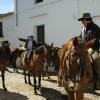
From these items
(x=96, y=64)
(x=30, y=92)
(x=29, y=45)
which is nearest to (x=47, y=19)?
(x=29, y=45)

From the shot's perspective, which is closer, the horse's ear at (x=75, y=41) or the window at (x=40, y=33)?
the horse's ear at (x=75, y=41)

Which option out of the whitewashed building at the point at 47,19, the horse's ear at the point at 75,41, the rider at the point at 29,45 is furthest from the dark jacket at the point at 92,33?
the whitewashed building at the point at 47,19

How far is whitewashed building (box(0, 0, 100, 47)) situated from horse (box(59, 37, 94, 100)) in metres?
11.1

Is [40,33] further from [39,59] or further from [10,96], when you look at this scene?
[10,96]

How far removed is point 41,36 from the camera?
2295 centimetres

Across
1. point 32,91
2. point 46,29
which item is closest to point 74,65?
point 32,91

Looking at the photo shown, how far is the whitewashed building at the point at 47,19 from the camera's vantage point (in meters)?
19.2

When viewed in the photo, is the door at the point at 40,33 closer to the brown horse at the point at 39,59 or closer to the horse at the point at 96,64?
the brown horse at the point at 39,59

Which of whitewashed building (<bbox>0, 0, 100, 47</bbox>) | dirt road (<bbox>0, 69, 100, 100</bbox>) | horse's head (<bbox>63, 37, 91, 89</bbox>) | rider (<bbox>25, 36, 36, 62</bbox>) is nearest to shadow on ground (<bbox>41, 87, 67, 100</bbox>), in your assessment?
dirt road (<bbox>0, 69, 100, 100</bbox>)

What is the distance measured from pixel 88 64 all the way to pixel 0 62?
7.29m

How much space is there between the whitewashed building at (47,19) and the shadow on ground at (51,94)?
5.71 metres

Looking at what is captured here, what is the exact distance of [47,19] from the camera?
22.0 metres

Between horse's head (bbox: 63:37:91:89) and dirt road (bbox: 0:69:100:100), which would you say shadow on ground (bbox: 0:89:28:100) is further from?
horse's head (bbox: 63:37:91:89)

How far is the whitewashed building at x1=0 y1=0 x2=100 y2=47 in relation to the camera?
1923 centimetres
